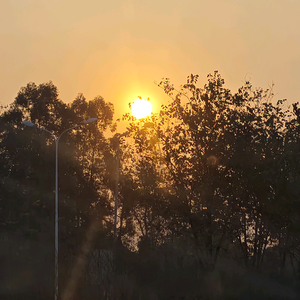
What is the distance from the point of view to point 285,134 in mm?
20406

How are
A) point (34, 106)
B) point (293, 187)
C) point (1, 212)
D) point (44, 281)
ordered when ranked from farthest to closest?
point (34, 106) < point (1, 212) < point (44, 281) < point (293, 187)

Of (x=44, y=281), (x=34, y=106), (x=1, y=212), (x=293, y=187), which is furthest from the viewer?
(x=34, y=106)

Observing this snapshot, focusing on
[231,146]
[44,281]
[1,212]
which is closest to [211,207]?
[231,146]

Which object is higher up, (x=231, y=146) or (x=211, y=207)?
(x=231, y=146)

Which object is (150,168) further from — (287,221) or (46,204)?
(46,204)

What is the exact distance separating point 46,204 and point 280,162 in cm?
2416

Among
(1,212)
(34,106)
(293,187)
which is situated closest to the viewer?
(293,187)

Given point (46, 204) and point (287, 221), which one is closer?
point (287, 221)

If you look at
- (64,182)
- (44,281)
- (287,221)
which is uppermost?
(64,182)

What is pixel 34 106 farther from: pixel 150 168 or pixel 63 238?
pixel 150 168

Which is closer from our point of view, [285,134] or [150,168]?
[285,134]

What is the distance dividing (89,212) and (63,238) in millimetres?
3520

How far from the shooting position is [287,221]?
19.9 metres

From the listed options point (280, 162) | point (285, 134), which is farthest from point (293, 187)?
point (285, 134)
